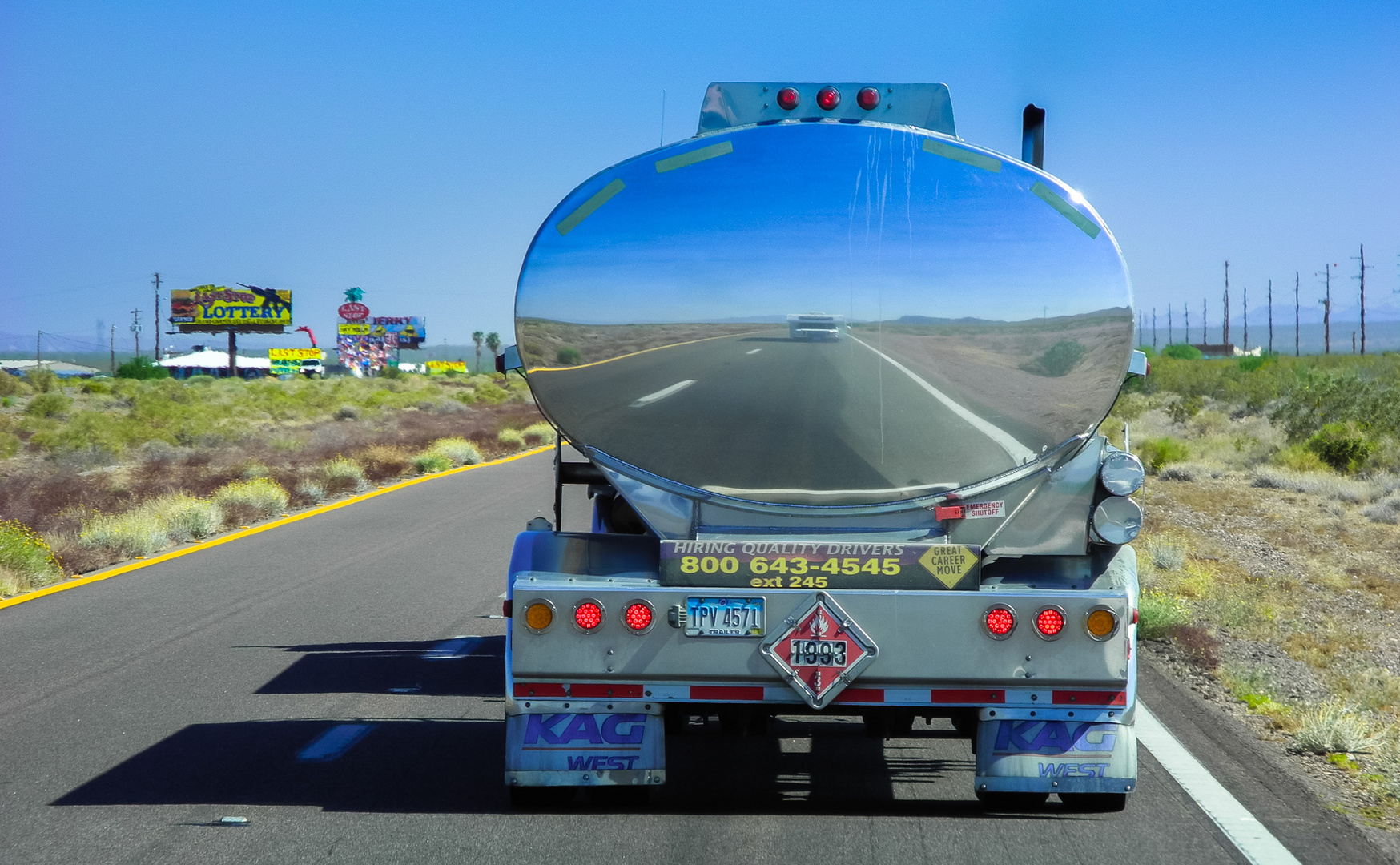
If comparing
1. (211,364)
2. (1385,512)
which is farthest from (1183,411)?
(211,364)

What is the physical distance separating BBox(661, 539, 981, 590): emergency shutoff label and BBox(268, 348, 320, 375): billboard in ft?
431

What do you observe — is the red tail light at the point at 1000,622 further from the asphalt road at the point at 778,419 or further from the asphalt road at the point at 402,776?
the asphalt road at the point at 402,776

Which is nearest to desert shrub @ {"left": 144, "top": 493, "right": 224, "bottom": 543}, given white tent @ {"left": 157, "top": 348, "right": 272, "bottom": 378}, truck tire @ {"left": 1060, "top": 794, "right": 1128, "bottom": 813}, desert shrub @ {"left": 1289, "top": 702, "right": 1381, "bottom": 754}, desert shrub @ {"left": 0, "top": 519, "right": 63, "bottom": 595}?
desert shrub @ {"left": 0, "top": 519, "right": 63, "bottom": 595}

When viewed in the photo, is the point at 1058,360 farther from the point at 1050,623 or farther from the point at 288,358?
the point at 288,358

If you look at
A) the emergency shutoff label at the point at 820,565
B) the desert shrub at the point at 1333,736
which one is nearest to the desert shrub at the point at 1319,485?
the desert shrub at the point at 1333,736

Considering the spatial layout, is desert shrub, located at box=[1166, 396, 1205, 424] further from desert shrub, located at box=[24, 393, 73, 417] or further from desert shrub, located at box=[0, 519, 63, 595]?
desert shrub, located at box=[24, 393, 73, 417]

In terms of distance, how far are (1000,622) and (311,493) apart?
51.9 ft

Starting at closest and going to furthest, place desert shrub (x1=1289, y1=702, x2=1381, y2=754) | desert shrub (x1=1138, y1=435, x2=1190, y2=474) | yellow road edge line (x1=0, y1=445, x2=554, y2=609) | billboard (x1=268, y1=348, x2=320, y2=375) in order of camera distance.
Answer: desert shrub (x1=1289, y1=702, x2=1381, y2=754) < yellow road edge line (x1=0, y1=445, x2=554, y2=609) < desert shrub (x1=1138, y1=435, x2=1190, y2=474) < billboard (x1=268, y1=348, x2=320, y2=375)

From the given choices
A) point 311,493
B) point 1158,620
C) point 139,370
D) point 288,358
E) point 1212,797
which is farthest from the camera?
point 288,358

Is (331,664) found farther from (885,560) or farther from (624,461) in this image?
(885,560)

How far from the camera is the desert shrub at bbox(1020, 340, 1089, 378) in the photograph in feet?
15.7

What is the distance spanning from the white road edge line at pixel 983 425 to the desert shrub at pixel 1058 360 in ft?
0.88

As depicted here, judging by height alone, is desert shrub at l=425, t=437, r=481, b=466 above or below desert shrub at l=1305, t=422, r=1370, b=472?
below

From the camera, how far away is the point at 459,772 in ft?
19.1
